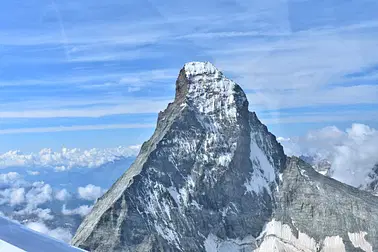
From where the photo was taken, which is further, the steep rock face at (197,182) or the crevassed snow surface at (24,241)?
the steep rock face at (197,182)

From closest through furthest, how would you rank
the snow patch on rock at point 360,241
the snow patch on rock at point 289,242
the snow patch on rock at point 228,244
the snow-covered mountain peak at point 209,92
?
the snow patch on rock at point 228,244 → the snow patch on rock at point 360,241 → the snow patch on rock at point 289,242 → the snow-covered mountain peak at point 209,92

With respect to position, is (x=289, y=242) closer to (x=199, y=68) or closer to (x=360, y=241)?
(x=360, y=241)

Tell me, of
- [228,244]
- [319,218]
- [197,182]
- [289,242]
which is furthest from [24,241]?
[289,242]

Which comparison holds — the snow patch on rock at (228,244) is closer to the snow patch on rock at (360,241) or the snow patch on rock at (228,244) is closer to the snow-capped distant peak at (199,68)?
the snow patch on rock at (360,241)

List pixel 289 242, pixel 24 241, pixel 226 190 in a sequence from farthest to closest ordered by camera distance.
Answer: pixel 289 242 → pixel 226 190 → pixel 24 241

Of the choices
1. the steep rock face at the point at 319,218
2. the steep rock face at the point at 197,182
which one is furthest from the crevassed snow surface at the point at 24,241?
the steep rock face at the point at 319,218
